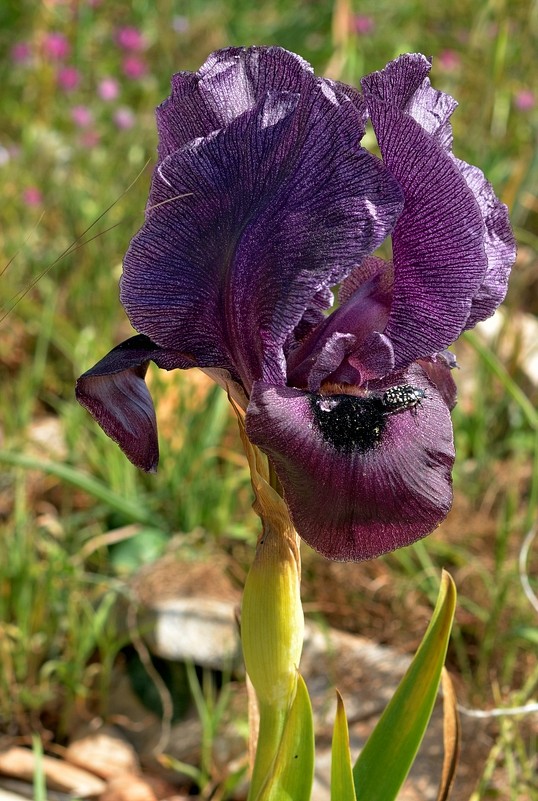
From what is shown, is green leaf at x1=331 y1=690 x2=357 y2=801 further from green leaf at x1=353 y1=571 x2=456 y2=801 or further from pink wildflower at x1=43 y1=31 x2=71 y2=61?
pink wildflower at x1=43 y1=31 x2=71 y2=61

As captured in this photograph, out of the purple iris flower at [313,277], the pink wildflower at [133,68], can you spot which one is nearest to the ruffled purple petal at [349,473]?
Answer: the purple iris flower at [313,277]

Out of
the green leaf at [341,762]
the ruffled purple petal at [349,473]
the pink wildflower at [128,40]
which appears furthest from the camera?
the pink wildflower at [128,40]

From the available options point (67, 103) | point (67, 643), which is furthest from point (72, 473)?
point (67, 103)

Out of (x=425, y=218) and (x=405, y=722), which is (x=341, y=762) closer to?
(x=405, y=722)

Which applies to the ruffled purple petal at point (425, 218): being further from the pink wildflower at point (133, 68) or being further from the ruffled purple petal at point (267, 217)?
the pink wildflower at point (133, 68)

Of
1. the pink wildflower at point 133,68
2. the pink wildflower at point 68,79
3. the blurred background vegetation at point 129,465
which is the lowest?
the blurred background vegetation at point 129,465

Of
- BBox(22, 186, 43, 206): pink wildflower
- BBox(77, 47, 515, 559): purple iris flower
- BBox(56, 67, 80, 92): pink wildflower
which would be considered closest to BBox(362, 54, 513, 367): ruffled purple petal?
BBox(77, 47, 515, 559): purple iris flower

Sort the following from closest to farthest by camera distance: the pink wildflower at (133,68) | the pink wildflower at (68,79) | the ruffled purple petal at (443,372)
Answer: the ruffled purple petal at (443,372) → the pink wildflower at (68,79) → the pink wildflower at (133,68)

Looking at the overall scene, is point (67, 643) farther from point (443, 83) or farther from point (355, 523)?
point (443, 83)
